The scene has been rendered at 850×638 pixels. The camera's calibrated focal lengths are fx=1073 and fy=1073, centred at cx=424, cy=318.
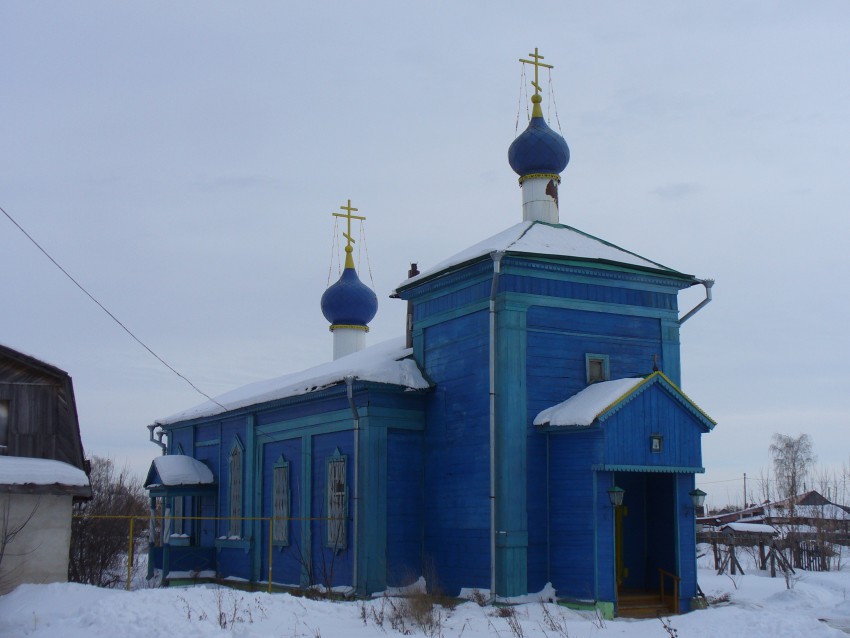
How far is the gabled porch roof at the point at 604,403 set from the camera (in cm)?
1602

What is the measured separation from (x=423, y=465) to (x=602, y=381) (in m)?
3.55

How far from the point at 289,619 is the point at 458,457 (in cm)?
495

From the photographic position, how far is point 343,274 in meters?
28.7

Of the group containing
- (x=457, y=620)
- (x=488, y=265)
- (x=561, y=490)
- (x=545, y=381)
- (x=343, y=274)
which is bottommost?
(x=457, y=620)

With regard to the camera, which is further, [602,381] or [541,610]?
[602,381]

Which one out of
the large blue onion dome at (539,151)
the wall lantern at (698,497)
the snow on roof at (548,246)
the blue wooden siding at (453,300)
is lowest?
the wall lantern at (698,497)

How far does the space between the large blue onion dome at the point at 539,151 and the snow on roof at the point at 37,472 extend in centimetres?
972

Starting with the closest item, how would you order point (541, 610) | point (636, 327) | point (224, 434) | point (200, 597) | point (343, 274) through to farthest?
1. point (200, 597)
2. point (541, 610)
3. point (636, 327)
4. point (224, 434)
5. point (343, 274)

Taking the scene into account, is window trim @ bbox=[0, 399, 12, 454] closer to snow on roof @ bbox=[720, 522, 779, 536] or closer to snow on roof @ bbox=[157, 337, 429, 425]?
snow on roof @ bbox=[157, 337, 429, 425]

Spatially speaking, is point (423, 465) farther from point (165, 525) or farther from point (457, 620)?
point (165, 525)

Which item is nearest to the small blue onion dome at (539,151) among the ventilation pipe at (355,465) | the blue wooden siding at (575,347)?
the blue wooden siding at (575,347)

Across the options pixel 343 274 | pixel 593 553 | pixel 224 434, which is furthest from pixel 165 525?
pixel 593 553

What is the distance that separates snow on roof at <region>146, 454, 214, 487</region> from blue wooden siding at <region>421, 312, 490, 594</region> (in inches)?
317

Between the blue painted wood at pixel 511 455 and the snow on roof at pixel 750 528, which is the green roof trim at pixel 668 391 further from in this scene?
the snow on roof at pixel 750 528
